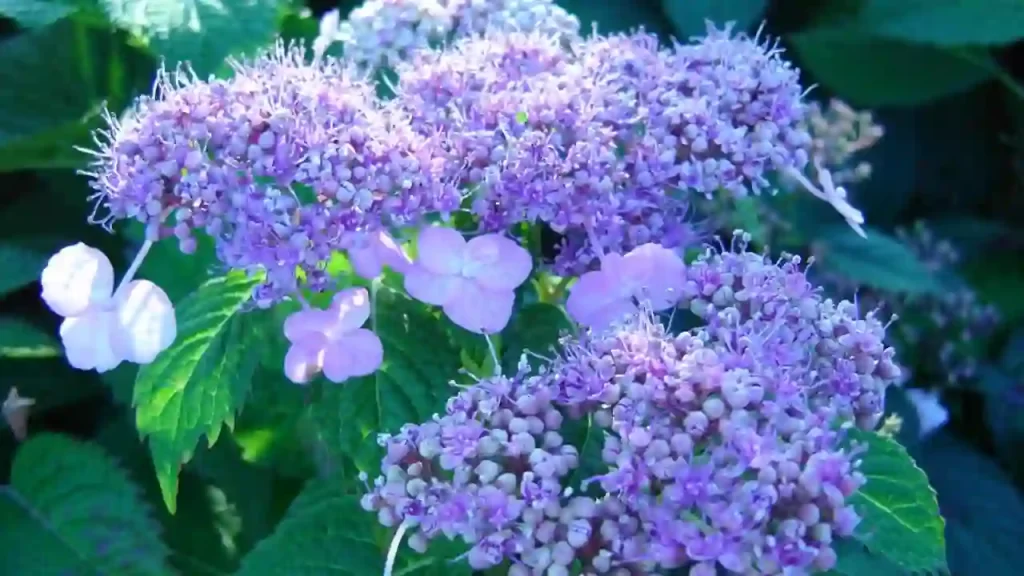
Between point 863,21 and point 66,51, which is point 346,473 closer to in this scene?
point 66,51

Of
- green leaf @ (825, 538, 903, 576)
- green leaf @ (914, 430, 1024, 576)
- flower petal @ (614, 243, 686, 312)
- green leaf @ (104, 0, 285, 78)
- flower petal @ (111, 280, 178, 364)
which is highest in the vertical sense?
flower petal @ (614, 243, 686, 312)

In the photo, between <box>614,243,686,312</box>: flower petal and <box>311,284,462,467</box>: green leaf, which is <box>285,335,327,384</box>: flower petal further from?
<box>614,243,686,312</box>: flower petal

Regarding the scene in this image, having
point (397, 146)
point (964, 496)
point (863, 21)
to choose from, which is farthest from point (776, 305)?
point (863, 21)

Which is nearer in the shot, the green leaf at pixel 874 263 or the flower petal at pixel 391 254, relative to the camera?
the flower petal at pixel 391 254

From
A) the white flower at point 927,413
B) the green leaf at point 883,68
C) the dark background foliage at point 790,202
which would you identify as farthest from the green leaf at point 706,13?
the white flower at point 927,413

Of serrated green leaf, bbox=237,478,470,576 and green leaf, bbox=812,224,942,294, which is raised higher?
serrated green leaf, bbox=237,478,470,576

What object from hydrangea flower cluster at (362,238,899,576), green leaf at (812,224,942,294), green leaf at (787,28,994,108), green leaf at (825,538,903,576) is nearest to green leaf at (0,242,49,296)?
hydrangea flower cluster at (362,238,899,576)

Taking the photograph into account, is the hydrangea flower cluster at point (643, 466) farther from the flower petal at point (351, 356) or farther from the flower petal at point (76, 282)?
the flower petal at point (76, 282)

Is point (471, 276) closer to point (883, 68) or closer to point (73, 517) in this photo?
point (73, 517)
